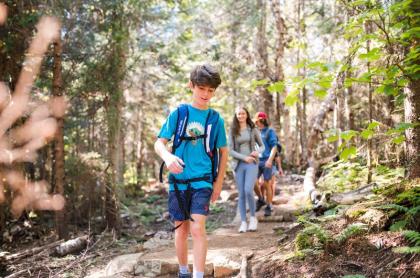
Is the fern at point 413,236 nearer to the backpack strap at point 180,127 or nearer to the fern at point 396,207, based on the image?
the fern at point 396,207

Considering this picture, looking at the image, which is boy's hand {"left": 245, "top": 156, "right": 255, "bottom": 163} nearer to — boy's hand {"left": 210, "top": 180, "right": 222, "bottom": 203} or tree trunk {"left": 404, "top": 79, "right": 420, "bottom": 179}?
tree trunk {"left": 404, "top": 79, "right": 420, "bottom": 179}

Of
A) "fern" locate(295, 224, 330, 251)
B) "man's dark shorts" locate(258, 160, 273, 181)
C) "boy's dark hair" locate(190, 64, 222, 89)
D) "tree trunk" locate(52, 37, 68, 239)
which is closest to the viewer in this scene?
"boy's dark hair" locate(190, 64, 222, 89)

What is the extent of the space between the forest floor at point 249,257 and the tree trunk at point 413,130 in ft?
3.41

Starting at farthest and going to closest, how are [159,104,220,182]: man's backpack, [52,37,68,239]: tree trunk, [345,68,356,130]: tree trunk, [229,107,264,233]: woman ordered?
1. [345,68,356,130]: tree trunk
2. [52,37,68,239]: tree trunk
3. [229,107,264,233]: woman
4. [159,104,220,182]: man's backpack

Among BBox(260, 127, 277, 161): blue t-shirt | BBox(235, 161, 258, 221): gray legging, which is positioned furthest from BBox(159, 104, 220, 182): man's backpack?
BBox(260, 127, 277, 161): blue t-shirt

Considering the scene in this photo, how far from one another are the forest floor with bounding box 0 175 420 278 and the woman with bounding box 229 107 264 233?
0.65 meters

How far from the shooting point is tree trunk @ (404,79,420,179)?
4906 mm

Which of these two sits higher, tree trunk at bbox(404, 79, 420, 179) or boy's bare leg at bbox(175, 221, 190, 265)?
tree trunk at bbox(404, 79, 420, 179)

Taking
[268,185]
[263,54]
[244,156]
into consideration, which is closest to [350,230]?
[244,156]

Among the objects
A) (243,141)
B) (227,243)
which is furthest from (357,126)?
(227,243)

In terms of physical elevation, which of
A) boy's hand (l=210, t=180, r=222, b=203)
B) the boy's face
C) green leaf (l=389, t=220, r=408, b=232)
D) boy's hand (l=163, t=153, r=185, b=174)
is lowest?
green leaf (l=389, t=220, r=408, b=232)

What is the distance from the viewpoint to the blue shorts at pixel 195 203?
3.99 meters

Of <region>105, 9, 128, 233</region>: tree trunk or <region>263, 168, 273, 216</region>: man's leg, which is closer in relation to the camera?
<region>263, 168, 273, 216</region>: man's leg

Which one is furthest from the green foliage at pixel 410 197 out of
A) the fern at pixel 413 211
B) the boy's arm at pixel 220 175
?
the boy's arm at pixel 220 175
